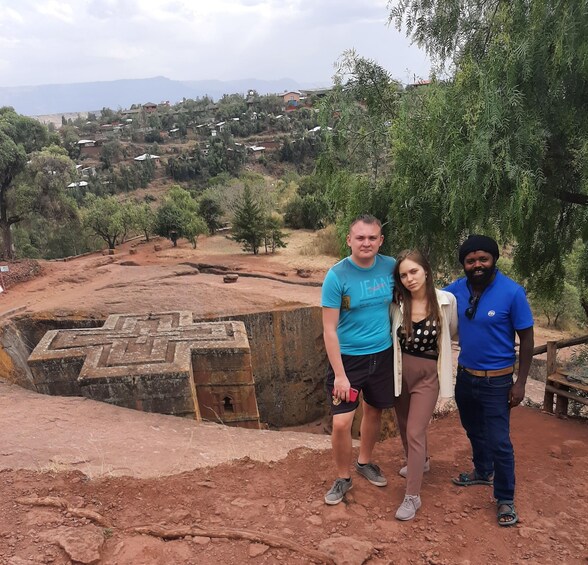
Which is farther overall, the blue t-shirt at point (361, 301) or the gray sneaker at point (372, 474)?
the gray sneaker at point (372, 474)

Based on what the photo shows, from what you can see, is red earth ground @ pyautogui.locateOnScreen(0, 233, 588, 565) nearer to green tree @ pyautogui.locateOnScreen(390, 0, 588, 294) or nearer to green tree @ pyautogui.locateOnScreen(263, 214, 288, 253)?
green tree @ pyautogui.locateOnScreen(390, 0, 588, 294)

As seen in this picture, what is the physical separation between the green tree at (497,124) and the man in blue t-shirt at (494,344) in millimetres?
1459

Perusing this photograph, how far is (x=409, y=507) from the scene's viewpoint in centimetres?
316

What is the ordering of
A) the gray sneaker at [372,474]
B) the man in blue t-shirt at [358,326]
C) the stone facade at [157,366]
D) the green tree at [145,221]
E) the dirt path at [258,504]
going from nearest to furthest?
1. the dirt path at [258,504]
2. the man in blue t-shirt at [358,326]
3. the gray sneaker at [372,474]
4. the stone facade at [157,366]
5. the green tree at [145,221]

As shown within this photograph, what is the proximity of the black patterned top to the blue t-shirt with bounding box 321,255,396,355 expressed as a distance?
0.11m

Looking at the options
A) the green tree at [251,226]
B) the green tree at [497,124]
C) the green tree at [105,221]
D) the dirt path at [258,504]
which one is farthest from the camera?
the green tree at [105,221]

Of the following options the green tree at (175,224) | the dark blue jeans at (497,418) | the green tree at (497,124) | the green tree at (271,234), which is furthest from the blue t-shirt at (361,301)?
the green tree at (175,224)

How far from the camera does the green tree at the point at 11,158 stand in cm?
1648

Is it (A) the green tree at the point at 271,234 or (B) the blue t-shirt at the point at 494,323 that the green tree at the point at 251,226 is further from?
(B) the blue t-shirt at the point at 494,323

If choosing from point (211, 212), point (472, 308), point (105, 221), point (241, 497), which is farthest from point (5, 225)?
point (472, 308)

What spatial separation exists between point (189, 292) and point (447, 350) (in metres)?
9.01

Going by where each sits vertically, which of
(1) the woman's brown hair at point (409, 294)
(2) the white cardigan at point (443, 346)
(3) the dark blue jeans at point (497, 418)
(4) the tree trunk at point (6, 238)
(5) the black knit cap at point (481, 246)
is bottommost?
(4) the tree trunk at point (6, 238)

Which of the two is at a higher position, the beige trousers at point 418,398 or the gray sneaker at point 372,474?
the beige trousers at point 418,398

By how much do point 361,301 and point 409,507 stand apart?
139 centimetres
